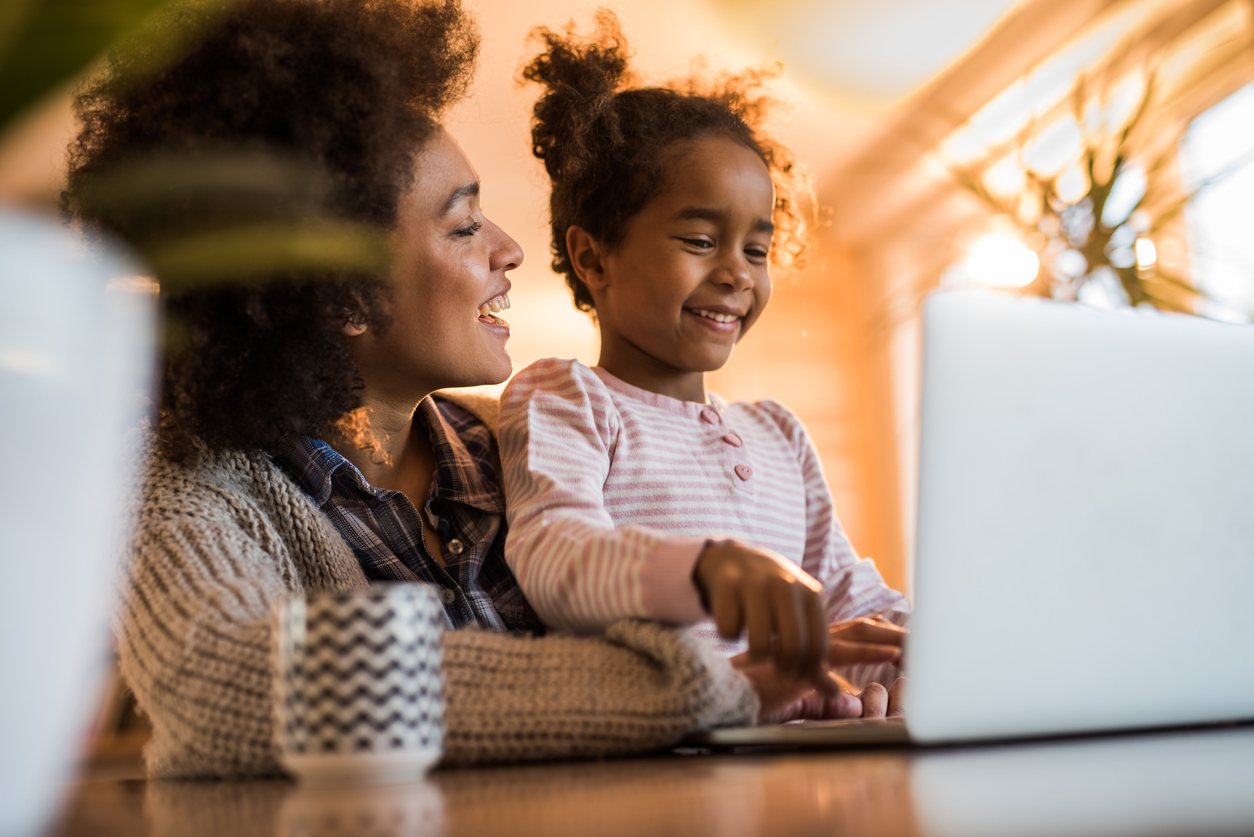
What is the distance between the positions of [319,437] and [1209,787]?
35.5 inches

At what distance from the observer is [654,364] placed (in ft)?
4.42

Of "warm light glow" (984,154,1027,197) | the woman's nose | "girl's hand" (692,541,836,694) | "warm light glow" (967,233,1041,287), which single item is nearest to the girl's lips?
the woman's nose

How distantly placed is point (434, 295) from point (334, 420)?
7.2 inches

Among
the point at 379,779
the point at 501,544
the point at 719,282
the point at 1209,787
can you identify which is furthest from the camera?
the point at 719,282

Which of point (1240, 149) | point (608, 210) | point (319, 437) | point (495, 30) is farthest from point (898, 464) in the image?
point (319, 437)

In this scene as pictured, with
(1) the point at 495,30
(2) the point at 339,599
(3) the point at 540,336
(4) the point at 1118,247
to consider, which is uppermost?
(1) the point at 495,30

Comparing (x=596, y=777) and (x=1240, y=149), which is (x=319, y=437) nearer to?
(x=596, y=777)

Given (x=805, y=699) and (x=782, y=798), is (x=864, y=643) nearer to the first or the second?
(x=805, y=699)

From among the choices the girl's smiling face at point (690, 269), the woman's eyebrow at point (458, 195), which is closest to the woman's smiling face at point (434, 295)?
the woman's eyebrow at point (458, 195)

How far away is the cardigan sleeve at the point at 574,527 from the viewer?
31.1 inches

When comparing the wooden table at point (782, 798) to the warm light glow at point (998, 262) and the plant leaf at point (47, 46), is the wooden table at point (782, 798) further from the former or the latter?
the warm light glow at point (998, 262)

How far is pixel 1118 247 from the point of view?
2.74 m

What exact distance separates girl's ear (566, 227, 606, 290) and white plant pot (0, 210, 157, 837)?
3.25ft

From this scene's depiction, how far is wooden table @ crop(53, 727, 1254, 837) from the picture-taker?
428mm
